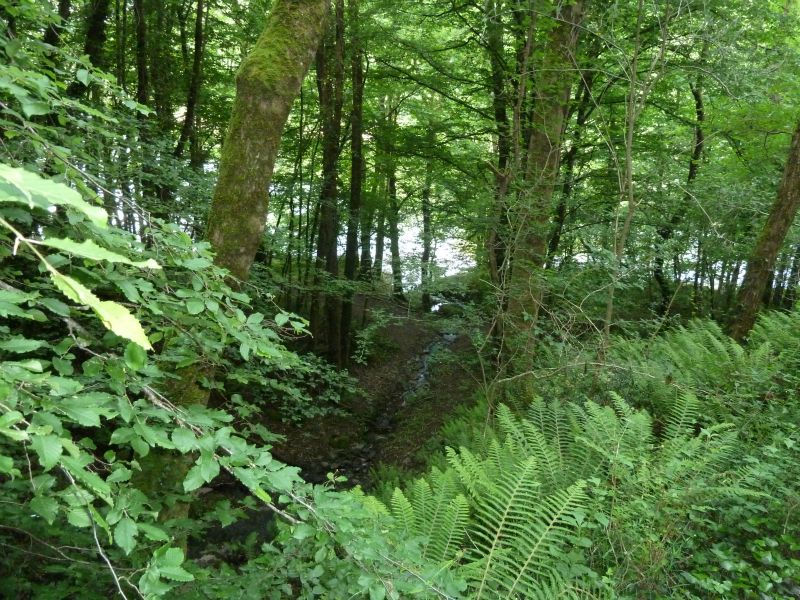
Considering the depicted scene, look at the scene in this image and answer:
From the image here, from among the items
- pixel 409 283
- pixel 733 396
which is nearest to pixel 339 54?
pixel 409 283


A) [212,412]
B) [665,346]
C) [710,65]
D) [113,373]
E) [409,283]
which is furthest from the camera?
[409,283]

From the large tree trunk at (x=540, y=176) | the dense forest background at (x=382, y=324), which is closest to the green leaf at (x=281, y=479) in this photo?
the dense forest background at (x=382, y=324)

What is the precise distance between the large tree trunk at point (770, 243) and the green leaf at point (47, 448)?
808cm

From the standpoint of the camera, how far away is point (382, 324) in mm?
8086

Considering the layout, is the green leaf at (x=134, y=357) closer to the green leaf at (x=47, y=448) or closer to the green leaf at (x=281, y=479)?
the green leaf at (x=47, y=448)

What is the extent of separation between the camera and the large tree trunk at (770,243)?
21.7ft

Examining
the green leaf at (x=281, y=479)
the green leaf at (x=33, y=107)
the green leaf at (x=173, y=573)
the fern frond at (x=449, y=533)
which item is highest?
the green leaf at (x=33, y=107)

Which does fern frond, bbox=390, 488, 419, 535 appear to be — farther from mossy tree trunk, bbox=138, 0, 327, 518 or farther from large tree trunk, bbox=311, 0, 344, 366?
large tree trunk, bbox=311, 0, 344, 366

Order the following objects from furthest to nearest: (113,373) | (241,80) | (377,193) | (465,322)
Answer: (377,193)
(465,322)
(241,80)
(113,373)

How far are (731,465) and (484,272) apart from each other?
5527 millimetres

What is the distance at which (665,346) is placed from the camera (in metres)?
6.50

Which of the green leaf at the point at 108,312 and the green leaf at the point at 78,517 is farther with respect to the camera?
the green leaf at the point at 78,517

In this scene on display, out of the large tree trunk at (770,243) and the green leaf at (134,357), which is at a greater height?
the large tree trunk at (770,243)

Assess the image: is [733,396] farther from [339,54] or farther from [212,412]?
[339,54]
